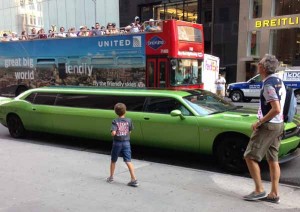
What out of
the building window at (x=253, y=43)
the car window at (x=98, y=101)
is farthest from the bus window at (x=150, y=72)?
the building window at (x=253, y=43)

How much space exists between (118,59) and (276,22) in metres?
14.6

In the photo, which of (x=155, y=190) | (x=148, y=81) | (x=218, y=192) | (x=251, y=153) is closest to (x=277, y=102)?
(x=251, y=153)

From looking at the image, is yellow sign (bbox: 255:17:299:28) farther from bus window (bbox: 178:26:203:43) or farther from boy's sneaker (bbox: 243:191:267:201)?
boy's sneaker (bbox: 243:191:267:201)

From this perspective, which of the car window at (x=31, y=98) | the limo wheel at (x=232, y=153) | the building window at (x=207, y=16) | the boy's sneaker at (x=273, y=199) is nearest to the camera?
the boy's sneaker at (x=273, y=199)

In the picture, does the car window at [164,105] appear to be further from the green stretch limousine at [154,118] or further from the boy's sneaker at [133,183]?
the boy's sneaker at [133,183]

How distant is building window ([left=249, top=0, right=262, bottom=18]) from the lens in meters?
26.6

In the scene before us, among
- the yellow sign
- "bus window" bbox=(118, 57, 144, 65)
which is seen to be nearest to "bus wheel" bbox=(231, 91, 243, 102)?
the yellow sign

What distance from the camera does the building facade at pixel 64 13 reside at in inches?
1332

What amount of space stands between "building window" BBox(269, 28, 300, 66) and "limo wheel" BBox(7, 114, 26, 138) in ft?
64.4

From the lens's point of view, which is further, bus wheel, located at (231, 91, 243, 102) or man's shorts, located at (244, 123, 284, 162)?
bus wheel, located at (231, 91, 243, 102)

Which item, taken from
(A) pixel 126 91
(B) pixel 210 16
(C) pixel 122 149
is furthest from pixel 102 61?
(B) pixel 210 16

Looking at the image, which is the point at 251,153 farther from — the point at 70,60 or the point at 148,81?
the point at 70,60

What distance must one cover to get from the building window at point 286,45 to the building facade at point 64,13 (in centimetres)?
1355

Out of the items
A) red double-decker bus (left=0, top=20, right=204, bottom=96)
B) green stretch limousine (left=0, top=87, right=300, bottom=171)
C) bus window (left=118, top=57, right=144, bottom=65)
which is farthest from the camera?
bus window (left=118, top=57, right=144, bottom=65)
